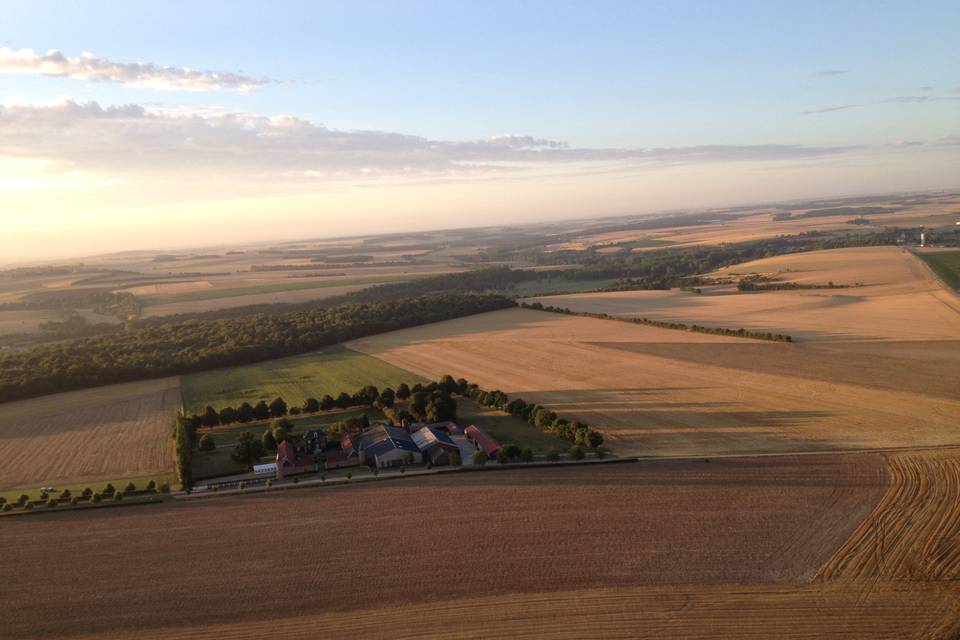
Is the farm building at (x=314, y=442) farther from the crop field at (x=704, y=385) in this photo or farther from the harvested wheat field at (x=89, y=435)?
the crop field at (x=704, y=385)

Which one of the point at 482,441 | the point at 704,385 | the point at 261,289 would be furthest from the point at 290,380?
the point at 261,289

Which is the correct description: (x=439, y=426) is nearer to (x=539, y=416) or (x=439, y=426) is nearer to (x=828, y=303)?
(x=539, y=416)

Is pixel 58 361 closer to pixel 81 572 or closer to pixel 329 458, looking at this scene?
pixel 329 458

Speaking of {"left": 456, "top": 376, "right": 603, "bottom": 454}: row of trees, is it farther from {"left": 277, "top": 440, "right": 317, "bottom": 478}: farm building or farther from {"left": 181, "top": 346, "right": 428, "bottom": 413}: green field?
{"left": 277, "top": 440, "right": 317, "bottom": 478}: farm building

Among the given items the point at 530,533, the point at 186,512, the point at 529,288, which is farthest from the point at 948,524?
the point at 529,288

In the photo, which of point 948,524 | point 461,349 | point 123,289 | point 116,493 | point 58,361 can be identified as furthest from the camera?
point 123,289

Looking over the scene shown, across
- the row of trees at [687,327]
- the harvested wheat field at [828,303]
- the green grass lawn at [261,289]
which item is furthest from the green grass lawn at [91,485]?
the green grass lawn at [261,289]

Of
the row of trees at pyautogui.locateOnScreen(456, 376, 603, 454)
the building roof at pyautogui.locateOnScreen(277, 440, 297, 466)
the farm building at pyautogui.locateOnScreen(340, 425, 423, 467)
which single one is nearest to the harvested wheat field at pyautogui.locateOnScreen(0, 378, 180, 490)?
the building roof at pyautogui.locateOnScreen(277, 440, 297, 466)
